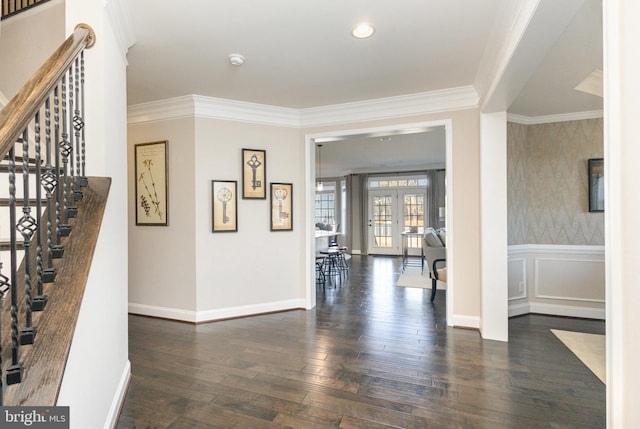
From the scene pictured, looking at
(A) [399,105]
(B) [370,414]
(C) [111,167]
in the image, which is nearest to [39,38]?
(C) [111,167]

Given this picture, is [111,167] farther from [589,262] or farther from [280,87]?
[589,262]

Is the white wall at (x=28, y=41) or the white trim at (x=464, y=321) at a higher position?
the white wall at (x=28, y=41)

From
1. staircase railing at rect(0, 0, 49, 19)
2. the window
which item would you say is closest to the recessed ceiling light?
staircase railing at rect(0, 0, 49, 19)

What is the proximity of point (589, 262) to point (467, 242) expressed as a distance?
1.76 metres

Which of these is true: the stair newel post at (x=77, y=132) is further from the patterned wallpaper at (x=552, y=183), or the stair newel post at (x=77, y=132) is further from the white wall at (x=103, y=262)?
the patterned wallpaper at (x=552, y=183)

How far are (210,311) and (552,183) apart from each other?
4568mm

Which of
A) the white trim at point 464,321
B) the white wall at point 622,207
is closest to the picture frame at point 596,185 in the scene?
the white trim at point 464,321

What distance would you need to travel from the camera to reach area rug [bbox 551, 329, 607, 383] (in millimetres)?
2588

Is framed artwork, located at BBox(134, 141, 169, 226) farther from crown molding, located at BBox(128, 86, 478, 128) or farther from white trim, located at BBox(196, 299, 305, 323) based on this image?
white trim, located at BBox(196, 299, 305, 323)

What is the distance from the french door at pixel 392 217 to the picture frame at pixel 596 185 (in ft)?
17.7

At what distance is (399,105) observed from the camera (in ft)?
12.2

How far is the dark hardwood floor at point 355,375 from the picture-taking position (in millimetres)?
1972

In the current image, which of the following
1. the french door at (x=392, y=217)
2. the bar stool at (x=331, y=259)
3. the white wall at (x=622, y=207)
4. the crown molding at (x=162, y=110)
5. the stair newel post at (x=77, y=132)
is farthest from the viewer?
the french door at (x=392, y=217)

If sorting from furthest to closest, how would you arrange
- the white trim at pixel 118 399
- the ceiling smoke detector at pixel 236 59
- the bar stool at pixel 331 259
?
1. the bar stool at pixel 331 259
2. the ceiling smoke detector at pixel 236 59
3. the white trim at pixel 118 399
